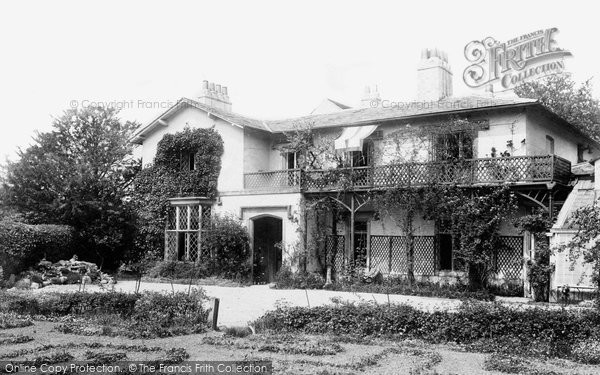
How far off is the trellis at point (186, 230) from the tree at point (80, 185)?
2282 mm

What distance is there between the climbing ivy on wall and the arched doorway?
2.50m

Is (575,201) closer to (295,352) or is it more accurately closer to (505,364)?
(505,364)

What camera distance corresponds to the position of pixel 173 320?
39.7 ft

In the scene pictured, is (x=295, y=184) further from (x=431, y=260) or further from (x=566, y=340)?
(x=566, y=340)

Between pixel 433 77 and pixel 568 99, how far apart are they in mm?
17865

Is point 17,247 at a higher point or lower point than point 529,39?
lower

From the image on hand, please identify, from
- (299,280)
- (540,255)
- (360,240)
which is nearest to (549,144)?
(540,255)

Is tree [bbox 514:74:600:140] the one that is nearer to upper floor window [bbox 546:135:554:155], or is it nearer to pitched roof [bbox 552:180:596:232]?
upper floor window [bbox 546:135:554:155]

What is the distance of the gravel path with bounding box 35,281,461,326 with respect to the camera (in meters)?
14.3

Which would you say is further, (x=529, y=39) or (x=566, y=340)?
(x=529, y=39)

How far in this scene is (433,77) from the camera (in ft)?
78.0

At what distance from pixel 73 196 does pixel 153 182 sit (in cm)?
346

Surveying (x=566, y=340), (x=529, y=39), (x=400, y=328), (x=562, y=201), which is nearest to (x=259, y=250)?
(x=562, y=201)

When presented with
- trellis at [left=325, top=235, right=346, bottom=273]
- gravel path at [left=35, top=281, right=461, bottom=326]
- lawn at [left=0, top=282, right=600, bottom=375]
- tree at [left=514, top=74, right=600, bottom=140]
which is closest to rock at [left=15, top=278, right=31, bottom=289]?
gravel path at [left=35, top=281, right=461, bottom=326]
